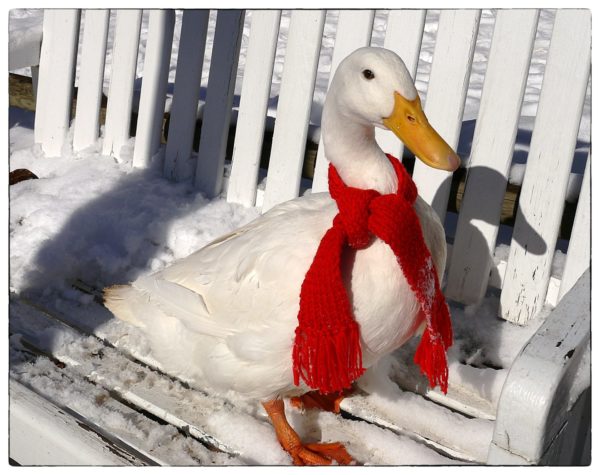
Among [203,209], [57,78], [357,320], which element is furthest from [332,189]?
[57,78]

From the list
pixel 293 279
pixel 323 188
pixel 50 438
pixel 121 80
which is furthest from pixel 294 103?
pixel 50 438

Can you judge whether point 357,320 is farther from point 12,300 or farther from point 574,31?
point 12,300

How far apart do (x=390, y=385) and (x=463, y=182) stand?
0.69 metres

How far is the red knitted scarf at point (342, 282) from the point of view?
1.49m

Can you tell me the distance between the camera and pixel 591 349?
1343 mm

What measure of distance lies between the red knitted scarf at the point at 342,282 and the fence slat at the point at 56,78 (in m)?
1.64

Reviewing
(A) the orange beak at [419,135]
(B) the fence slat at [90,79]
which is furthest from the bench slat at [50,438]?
(B) the fence slat at [90,79]

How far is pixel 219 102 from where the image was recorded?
8.29 ft

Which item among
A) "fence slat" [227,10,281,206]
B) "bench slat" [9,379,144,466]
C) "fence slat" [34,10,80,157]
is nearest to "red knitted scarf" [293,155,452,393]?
"bench slat" [9,379,144,466]

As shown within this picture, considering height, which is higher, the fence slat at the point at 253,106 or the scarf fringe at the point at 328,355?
the fence slat at the point at 253,106

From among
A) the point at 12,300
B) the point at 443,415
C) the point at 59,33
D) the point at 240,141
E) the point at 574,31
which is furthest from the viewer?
the point at 59,33

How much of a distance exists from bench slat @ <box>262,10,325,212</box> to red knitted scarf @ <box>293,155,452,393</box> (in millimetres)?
826

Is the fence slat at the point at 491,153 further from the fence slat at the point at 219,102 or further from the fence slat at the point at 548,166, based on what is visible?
the fence slat at the point at 219,102

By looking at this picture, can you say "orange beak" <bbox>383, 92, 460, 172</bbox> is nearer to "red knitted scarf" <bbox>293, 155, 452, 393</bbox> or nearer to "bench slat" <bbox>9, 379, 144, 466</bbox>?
"red knitted scarf" <bbox>293, 155, 452, 393</bbox>
